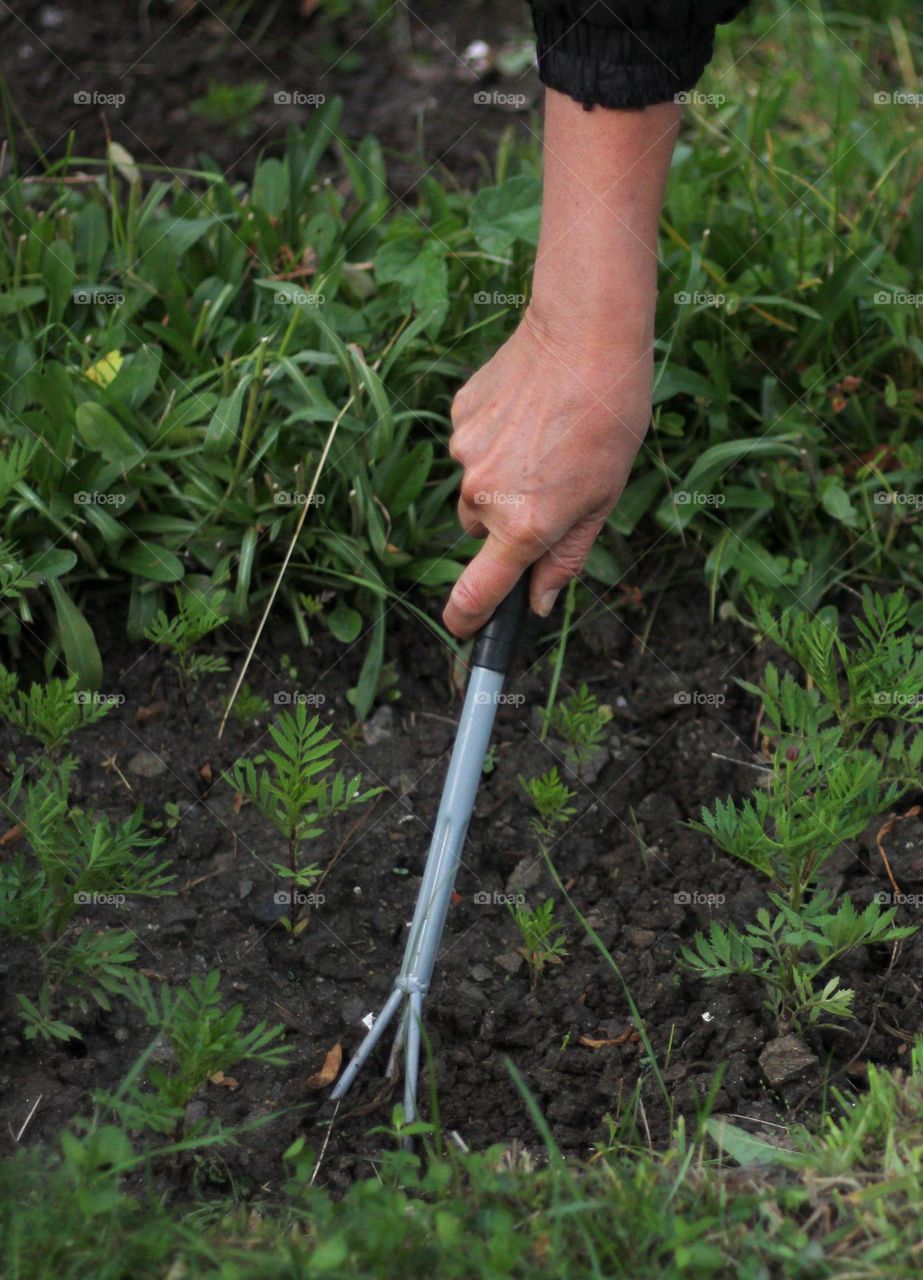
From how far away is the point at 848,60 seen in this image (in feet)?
11.5

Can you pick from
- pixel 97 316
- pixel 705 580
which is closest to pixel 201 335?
pixel 97 316

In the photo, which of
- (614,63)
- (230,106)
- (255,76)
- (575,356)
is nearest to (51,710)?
(575,356)

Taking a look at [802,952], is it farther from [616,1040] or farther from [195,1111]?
[195,1111]

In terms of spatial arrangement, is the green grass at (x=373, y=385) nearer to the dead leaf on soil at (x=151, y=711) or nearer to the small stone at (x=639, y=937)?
the dead leaf on soil at (x=151, y=711)

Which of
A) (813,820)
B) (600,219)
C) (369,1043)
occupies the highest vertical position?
(600,219)

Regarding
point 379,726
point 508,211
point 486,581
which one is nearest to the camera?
point 486,581

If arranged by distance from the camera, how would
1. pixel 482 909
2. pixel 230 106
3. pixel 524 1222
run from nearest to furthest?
pixel 524 1222, pixel 482 909, pixel 230 106

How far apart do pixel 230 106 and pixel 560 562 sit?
6.94ft

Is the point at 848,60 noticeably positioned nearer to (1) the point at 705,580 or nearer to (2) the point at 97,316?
(1) the point at 705,580

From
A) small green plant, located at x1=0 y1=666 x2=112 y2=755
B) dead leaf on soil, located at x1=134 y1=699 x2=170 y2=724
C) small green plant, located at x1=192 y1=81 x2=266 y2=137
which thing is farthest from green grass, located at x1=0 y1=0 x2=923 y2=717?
small green plant, located at x1=192 y1=81 x2=266 y2=137

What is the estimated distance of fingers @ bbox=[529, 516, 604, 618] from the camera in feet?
5.97

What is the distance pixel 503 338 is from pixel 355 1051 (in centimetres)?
132

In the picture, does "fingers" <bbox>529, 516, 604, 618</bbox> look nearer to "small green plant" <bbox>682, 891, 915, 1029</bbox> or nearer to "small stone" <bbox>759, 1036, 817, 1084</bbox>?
"small green plant" <bbox>682, 891, 915, 1029</bbox>

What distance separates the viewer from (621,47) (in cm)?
154
